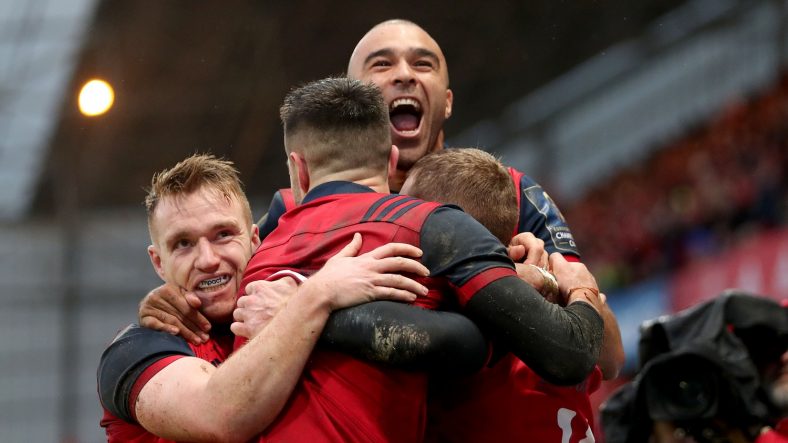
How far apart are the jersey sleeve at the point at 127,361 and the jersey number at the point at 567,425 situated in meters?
1.21

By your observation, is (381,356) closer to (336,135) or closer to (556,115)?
(336,135)

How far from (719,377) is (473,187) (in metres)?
1.95

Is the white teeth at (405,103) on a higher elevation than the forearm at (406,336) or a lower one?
higher

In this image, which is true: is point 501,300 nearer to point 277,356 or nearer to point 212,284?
point 277,356

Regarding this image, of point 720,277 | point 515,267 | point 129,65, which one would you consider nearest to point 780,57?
point 720,277

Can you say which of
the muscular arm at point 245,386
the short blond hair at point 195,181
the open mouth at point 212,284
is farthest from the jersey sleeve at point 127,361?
the short blond hair at point 195,181

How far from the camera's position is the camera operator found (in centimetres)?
499

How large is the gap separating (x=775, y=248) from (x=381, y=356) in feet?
30.5

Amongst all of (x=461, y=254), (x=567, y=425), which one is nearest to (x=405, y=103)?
(x=567, y=425)

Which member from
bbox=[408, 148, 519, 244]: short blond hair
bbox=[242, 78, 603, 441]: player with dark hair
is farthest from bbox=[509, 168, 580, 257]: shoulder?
bbox=[242, 78, 603, 441]: player with dark hair

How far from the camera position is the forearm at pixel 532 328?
3.18 meters

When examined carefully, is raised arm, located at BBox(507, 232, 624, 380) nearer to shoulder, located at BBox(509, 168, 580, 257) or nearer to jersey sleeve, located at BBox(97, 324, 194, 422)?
shoulder, located at BBox(509, 168, 580, 257)

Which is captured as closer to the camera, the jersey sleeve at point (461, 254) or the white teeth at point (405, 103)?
the jersey sleeve at point (461, 254)

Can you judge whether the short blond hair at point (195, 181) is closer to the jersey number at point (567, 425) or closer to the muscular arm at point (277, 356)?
the muscular arm at point (277, 356)
